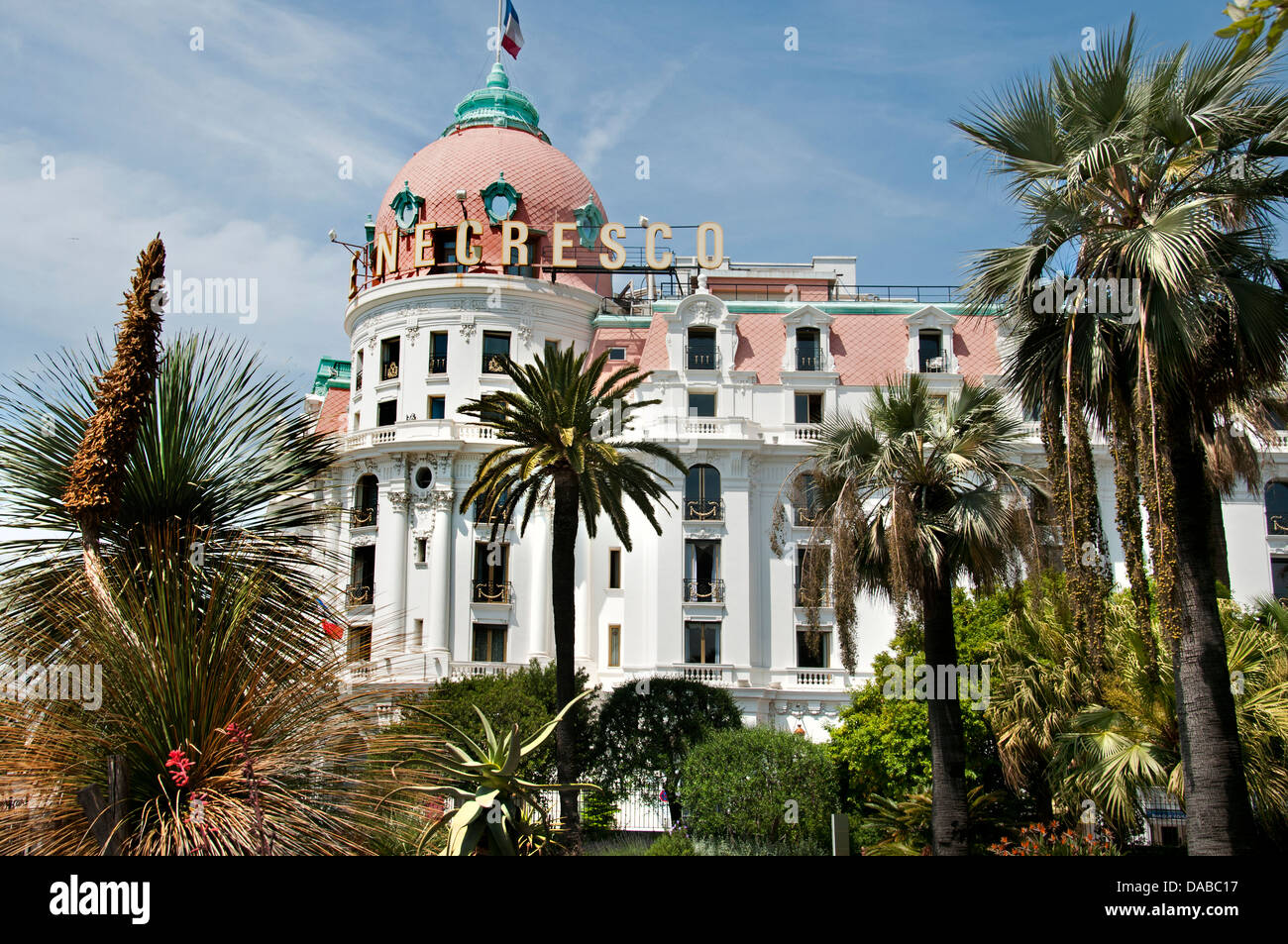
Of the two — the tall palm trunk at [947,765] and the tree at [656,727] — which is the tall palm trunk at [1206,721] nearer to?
the tall palm trunk at [947,765]

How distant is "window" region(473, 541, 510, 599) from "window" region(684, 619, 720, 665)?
8.15 m

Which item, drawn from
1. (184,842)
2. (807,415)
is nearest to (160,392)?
(184,842)

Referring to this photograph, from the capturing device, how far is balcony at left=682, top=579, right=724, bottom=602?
47.1 meters

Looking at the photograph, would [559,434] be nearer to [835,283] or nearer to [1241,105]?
[1241,105]

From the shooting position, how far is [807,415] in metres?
50.5

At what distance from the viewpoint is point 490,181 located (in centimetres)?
5394

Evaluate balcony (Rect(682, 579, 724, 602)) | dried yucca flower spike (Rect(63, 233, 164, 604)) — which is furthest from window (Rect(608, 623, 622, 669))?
dried yucca flower spike (Rect(63, 233, 164, 604))

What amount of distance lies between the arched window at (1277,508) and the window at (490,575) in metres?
32.9

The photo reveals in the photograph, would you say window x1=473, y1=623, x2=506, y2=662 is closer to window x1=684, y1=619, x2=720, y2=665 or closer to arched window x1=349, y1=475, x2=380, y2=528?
arched window x1=349, y1=475, x2=380, y2=528

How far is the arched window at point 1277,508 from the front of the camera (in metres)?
49.1

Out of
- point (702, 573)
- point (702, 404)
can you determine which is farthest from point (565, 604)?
point (702, 404)

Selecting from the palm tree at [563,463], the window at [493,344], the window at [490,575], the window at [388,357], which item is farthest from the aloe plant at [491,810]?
the window at [388,357]

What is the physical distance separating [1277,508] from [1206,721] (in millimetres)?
39141
